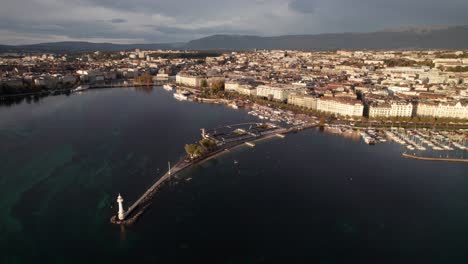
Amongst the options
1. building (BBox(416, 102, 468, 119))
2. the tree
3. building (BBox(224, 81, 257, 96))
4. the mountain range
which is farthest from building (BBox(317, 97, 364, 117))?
the mountain range

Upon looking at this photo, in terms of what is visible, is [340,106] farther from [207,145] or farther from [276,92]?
[207,145]

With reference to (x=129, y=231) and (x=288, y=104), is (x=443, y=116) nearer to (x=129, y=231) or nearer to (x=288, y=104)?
(x=288, y=104)

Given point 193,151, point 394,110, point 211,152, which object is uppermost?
point 394,110

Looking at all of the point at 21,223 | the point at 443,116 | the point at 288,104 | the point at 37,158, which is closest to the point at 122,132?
the point at 37,158

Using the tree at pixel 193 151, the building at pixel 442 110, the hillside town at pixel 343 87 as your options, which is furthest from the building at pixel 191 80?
the tree at pixel 193 151

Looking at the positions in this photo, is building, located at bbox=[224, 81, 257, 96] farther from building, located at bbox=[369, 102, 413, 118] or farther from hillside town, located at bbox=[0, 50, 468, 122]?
building, located at bbox=[369, 102, 413, 118]

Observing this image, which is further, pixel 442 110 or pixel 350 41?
pixel 350 41

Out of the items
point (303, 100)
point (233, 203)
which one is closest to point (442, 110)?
point (303, 100)
